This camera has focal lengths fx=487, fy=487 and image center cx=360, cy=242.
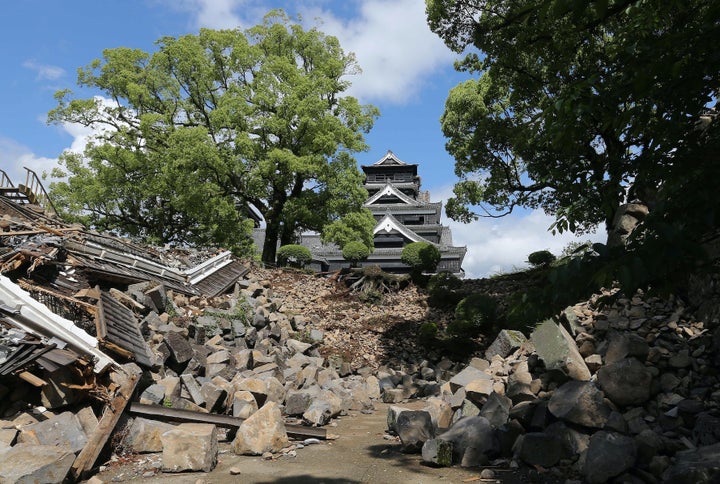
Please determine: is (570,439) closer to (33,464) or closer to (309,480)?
(309,480)

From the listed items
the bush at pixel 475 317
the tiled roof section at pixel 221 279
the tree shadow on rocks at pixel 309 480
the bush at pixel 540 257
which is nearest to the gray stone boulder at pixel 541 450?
the tree shadow on rocks at pixel 309 480

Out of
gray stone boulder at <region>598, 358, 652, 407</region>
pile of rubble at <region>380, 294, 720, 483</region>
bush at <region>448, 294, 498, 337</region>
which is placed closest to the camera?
pile of rubble at <region>380, 294, 720, 483</region>

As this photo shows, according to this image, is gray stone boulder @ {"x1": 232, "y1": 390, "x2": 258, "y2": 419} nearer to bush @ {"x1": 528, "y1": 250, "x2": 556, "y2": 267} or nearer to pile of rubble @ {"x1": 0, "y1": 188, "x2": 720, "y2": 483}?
pile of rubble @ {"x1": 0, "y1": 188, "x2": 720, "y2": 483}

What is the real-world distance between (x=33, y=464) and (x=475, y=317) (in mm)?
10308

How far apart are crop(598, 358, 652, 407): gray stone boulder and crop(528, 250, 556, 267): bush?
12.6m

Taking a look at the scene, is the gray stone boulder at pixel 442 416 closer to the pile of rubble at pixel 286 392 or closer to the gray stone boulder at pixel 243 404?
the pile of rubble at pixel 286 392

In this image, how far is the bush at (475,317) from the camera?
12.5 meters

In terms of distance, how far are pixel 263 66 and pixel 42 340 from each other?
17536 millimetres

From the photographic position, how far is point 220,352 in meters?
8.84

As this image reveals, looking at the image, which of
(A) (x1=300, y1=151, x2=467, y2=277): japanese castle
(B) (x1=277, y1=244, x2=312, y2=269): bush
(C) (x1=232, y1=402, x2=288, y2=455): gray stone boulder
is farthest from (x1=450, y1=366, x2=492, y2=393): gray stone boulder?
(A) (x1=300, y1=151, x2=467, y2=277): japanese castle

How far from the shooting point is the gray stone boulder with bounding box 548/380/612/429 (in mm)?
4926

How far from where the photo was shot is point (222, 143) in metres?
20.3

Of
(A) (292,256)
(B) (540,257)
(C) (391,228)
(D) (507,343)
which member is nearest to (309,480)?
(D) (507,343)

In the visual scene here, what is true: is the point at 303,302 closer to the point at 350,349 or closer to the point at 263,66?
the point at 350,349
